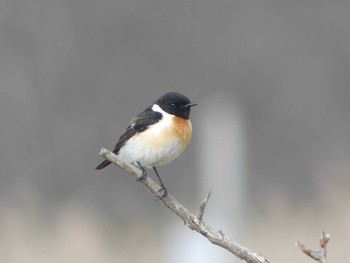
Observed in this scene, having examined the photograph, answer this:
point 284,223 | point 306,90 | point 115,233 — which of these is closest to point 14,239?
point 115,233

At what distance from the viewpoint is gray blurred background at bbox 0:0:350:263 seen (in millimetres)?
12484

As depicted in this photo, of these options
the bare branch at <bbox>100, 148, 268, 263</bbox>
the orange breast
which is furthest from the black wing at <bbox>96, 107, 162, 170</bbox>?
the bare branch at <bbox>100, 148, 268, 263</bbox>

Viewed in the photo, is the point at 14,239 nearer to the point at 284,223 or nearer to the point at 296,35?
the point at 284,223

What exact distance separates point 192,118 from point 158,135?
10066 mm

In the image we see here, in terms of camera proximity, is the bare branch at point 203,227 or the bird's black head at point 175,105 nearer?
the bare branch at point 203,227

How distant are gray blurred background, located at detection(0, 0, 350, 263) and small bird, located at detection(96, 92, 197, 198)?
4.32 m

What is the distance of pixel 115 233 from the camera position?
44.0 ft

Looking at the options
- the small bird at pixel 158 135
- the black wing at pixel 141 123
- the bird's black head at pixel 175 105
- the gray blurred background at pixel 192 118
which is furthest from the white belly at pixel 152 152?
the gray blurred background at pixel 192 118

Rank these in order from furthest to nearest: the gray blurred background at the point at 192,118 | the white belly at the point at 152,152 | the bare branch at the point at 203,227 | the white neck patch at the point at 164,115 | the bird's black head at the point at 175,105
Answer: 1. the gray blurred background at the point at 192,118
2. the bird's black head at the point at 175,105
3. the white neck patch at the point at 164,115
4. the white belly at the point at 152,152
5. the bare branch at the point at 203,227

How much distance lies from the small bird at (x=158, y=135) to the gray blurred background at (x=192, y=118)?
432 cm

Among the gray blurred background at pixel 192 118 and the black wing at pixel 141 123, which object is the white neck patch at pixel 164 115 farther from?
the gray blurred background at pixel 192 118

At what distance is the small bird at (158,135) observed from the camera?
21.7 feet

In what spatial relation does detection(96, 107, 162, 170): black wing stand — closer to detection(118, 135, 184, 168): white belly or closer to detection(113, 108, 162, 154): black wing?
detection(113, 108, 162, 154): black wing

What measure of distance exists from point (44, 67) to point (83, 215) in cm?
580
